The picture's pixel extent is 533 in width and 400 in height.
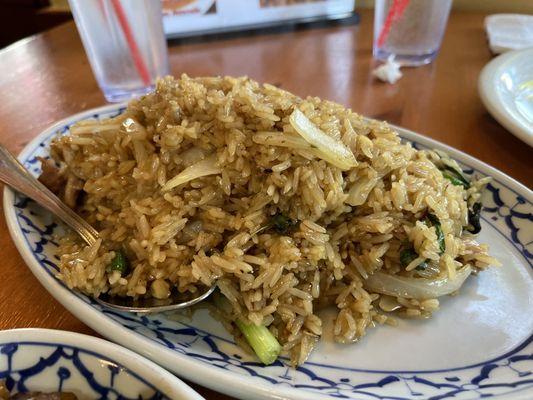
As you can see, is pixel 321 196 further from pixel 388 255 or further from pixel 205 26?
pixel 205 26

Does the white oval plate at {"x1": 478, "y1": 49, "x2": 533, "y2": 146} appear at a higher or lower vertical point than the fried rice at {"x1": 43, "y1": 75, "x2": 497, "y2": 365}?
lower

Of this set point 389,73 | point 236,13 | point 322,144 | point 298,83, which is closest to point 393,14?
point 389,73

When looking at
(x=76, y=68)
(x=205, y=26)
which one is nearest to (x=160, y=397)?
(x=76, y=68)

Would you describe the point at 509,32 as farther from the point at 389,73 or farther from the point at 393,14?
the point at 389,73

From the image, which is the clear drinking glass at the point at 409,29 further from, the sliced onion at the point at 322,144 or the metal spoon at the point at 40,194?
the metal spoon at the point at 40,194

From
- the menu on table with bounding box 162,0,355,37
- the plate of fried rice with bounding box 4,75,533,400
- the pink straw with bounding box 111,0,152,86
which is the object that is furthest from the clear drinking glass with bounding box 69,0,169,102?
the plate of fried rice with bounding box 4,75,533,400

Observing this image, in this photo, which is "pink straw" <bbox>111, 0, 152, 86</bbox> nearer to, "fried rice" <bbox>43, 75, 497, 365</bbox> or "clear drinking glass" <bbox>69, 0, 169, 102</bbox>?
"clear drinking glass" <bbox>69, 0, 169, 102</bbox>
